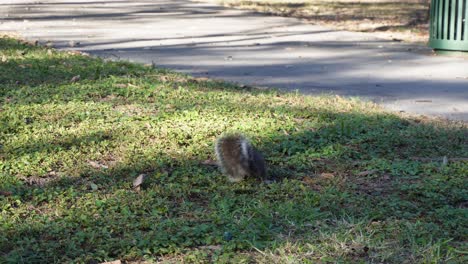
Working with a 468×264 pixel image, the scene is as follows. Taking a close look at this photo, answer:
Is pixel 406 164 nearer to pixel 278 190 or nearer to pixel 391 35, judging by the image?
pixel 278 190

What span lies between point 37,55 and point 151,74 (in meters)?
2.15

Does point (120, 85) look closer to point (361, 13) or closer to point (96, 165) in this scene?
point (96, 165)

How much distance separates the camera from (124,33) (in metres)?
14.3

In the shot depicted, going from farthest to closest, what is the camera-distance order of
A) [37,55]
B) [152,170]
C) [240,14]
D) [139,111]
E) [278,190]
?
[240,14]
[37,55]
[139,111]
[152,170]
[278,190]

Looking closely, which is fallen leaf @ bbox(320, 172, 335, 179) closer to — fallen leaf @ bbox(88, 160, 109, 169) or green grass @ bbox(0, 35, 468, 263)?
green grass @ bbox(0, 35, 468, 263)

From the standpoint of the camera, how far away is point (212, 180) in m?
5.42

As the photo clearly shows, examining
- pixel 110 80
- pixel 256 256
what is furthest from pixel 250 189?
pixel 110 80

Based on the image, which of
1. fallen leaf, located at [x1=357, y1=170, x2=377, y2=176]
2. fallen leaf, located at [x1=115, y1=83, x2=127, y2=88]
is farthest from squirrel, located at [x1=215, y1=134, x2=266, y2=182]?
fallen leaf, located at [x1=115, y1=83, x2=127, y2=88]

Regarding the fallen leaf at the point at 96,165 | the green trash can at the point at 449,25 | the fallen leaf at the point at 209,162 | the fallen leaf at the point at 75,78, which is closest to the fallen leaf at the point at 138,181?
the fallen leaf at the point at 96,165

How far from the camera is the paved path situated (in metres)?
9.05

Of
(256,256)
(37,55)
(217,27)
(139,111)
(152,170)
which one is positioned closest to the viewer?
(256,256)

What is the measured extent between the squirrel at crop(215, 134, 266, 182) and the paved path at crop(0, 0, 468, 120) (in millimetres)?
2953

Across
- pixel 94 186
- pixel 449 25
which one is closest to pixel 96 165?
pixel 94 186

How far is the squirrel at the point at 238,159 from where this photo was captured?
527 cm
